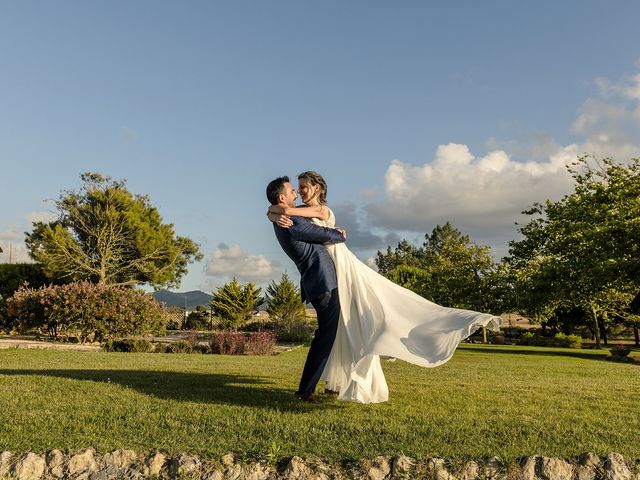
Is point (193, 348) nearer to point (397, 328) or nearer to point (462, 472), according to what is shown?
point (397, 328)

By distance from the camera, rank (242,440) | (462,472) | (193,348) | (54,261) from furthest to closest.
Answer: (54,261) < (193,348) < (242,440) < (462,472)

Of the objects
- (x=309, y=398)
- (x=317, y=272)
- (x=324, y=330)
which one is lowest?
(x=309, y=398)

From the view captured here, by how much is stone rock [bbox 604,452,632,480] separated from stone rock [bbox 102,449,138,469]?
13.0 ft

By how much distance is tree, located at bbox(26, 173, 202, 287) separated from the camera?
43.8 metres

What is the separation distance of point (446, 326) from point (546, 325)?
186 ft

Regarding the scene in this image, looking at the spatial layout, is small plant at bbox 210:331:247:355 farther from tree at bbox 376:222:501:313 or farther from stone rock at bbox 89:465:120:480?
tree at bbox 376:222:501:313

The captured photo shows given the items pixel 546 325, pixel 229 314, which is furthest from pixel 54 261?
pixel 546 325

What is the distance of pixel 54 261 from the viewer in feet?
141

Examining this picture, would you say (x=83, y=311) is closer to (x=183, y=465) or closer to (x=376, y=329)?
(x=376, y=329)

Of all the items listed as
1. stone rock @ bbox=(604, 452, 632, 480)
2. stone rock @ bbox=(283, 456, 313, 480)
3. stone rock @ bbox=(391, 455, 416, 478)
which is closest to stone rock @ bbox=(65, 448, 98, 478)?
stone rock @ bbox=(283, 456, 313, 480)

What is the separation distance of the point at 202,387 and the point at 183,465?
3558 mm

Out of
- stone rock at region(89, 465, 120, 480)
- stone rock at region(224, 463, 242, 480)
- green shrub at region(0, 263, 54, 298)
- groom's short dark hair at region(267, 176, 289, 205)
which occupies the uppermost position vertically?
green shrub at region(0, 263, 54, 298)

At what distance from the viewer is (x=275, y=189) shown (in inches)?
266

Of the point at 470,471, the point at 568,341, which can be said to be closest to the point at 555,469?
the point at 470,471
